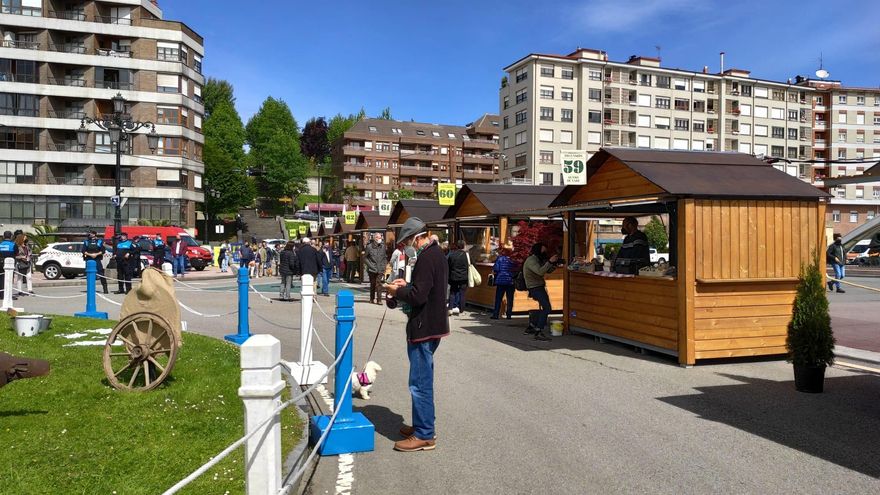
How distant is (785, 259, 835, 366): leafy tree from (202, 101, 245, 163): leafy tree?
268ft

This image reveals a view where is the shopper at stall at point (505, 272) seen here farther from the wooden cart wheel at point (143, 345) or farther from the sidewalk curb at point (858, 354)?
the wooden cart wheel at point (143, 345)

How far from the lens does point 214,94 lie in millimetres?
96625

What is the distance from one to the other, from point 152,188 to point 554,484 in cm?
5905

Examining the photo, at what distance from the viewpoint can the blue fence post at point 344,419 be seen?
5551mm

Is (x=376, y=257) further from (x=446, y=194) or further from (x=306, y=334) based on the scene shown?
(x=306, y=334)

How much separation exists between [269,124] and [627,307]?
92690 mm

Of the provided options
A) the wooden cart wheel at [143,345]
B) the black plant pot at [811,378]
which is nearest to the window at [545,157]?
the black plant pot at [811,378]

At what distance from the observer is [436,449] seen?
566 centimetres

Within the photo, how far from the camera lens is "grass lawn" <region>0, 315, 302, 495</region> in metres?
4.54

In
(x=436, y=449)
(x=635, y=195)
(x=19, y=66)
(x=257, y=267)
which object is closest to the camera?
(x=436, y=449)

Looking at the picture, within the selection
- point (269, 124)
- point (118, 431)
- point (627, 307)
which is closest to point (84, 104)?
point (269, 124)

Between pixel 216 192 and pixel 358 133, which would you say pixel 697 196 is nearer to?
pixel 216 192

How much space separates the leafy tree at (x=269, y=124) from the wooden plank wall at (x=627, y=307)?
86.8m

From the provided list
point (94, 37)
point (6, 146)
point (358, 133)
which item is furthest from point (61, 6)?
point (358, 133)
